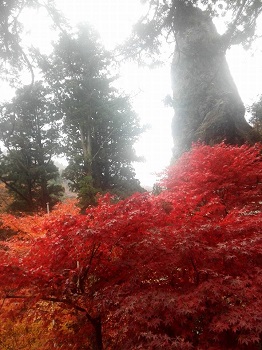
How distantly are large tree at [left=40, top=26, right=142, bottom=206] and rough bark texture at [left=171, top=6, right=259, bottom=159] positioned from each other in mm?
3733

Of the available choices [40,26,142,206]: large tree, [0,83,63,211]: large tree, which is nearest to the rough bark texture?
[40,26,142,206]: large tree

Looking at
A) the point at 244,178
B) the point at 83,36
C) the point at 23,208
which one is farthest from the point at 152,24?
the point at 23,208

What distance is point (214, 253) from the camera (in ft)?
12.2

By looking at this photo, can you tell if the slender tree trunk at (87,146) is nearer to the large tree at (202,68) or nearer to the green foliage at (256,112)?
the large tree at (202,68)

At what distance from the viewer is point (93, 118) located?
1792cm

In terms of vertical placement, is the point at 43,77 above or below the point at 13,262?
above

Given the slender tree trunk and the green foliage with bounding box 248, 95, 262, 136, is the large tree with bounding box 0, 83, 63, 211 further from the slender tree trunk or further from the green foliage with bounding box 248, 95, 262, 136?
the green foliage with bounding box 248, 95, 262, 136

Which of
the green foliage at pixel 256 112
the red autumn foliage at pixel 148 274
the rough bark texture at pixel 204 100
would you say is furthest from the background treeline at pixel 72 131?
the red autumn foliage at pixel 148 274

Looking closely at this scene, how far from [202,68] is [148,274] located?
15418 mm

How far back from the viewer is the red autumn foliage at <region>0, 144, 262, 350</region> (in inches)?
130

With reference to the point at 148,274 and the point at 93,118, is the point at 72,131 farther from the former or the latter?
the point at 148,274

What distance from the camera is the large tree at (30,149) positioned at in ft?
50.8

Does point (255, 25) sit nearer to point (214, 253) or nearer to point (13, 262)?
point (214, 253)

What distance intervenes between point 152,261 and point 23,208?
1303cm
